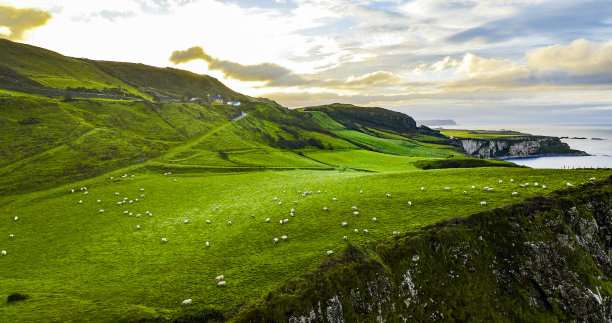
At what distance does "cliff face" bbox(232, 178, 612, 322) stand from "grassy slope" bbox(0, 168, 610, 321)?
169 inches

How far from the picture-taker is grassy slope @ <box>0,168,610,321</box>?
72.1 feet

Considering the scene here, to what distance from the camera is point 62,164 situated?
231 feet

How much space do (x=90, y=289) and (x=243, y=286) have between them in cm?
1415

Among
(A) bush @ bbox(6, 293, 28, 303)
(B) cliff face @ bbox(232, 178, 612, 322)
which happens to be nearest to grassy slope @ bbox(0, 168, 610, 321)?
(A) bush @ bbox(6, 293, 28, 303)

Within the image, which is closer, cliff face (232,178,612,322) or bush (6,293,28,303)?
cliff face (232,178,612,322)

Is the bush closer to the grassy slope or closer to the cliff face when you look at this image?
the grassy slope

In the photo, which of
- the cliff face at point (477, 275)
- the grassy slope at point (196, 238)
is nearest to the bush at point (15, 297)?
the grassy slope at point (196, 238)

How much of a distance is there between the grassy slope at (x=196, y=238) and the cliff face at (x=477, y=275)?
4288 mm

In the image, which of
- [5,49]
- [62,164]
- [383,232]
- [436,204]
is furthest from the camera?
[5,49]

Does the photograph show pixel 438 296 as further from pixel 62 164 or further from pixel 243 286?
pixel 62 164

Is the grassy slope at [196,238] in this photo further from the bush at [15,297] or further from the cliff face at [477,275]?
the cliff face at [477,275]

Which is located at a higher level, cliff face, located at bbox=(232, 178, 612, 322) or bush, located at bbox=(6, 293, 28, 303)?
cliff face, located at bbox=(232, 178, 612, 322)

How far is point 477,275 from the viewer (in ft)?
67.2

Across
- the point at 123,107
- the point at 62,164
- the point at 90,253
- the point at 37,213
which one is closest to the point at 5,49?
the point at 123,107
